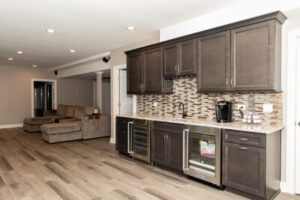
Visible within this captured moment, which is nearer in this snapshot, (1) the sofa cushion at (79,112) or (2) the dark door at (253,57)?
(2) the dark door at (253,57)

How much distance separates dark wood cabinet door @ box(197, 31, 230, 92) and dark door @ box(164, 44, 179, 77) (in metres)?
0.46

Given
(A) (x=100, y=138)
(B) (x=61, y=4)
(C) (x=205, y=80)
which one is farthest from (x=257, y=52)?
(A) (x=100, y=138)

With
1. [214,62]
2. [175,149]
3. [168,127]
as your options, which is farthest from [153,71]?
[175,149]

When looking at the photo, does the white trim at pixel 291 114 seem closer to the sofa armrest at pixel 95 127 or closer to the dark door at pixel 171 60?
the dark door at pixel 171 60

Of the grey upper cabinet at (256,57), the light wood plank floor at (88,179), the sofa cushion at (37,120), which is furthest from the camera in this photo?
the sofa cushion at (37,120)

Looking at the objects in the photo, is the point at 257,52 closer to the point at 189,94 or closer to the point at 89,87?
the point at 189,94

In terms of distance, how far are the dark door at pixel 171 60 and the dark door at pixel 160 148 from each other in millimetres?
1088

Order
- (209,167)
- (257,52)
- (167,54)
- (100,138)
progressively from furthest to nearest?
(100,138), (167,54), (209,167), (257,52)

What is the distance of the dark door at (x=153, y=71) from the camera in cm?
400

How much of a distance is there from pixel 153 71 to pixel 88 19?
1495 mm

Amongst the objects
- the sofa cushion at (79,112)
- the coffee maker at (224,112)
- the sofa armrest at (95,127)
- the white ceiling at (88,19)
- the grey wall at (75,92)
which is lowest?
the sofa armrest at (95,127)

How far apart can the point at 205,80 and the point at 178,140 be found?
1038 millimetres

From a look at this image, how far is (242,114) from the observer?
3086 mm

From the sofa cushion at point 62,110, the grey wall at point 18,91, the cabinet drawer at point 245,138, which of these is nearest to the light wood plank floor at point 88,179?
the cabinet drawer at point 245,138
